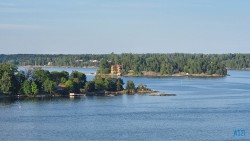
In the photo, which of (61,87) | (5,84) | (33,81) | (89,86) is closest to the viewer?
(5,84)

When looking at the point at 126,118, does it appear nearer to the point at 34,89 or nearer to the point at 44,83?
the point at 34,89

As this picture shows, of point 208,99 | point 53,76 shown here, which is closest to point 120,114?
point 208,99

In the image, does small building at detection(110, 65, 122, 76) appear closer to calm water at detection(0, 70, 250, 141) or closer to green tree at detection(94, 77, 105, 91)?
green tree at detection(94, 77, 105, 91)

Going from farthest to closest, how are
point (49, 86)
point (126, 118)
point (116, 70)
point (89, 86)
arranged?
point (116, 70) < point (89, 86) < point (49, 86) < point (126, 118)

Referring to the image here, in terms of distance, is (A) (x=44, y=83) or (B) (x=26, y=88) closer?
(B) (x=26, y=88)

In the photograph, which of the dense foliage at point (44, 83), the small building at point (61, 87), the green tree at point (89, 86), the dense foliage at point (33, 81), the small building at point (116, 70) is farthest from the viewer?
the small building at point (116, 70)

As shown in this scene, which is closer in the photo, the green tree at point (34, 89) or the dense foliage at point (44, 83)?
the dense foliage at point (44, 83)

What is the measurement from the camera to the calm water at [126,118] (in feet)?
107

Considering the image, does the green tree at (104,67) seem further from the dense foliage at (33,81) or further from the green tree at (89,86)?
the green tree at (89,86)

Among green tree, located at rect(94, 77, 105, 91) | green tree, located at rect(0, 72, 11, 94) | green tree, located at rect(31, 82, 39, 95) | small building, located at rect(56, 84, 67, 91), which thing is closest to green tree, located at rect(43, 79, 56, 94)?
green tree, located at rect(31, 82, 39, 95)

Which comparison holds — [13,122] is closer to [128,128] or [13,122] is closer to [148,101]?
[128,128]

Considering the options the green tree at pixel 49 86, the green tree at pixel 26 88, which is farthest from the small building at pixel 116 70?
the green tree at pixel 26 88

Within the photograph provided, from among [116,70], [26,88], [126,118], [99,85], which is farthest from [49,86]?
[116,70]

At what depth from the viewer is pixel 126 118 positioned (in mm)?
39688
